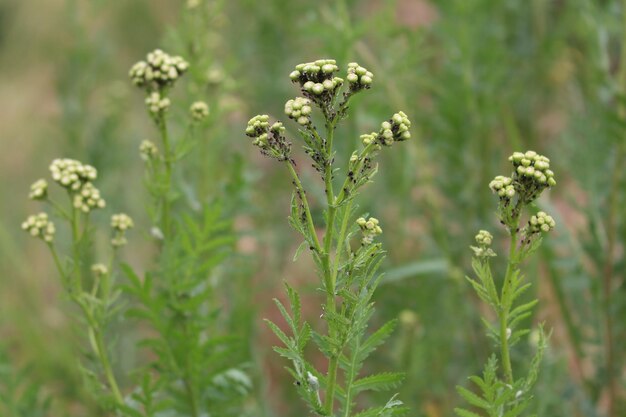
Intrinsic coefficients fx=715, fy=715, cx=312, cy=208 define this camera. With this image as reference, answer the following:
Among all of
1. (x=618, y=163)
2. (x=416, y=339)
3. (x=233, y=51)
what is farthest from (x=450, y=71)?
(x=233, y=51)

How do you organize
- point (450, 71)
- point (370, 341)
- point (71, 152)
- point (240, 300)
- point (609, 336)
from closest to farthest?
point (370, 341) < point (609, 336) < point (240, 300) < point (450, 71) < point (71, 152)

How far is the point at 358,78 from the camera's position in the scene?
53.8 inches

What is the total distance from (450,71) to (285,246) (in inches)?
58.1

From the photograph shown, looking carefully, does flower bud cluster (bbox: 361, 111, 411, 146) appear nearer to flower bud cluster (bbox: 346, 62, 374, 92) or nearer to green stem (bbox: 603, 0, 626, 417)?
flower bud cluster (bbox: 346, 62, 374, 92)

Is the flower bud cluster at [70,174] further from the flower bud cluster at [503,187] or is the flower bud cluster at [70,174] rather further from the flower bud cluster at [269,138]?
the flower bud cluster at [503,187]

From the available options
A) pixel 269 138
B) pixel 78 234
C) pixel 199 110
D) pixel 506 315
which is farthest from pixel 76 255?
pixel 506 315

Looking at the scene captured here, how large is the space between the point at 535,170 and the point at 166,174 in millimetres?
1008

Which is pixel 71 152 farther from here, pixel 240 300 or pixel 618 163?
pixel 618 163

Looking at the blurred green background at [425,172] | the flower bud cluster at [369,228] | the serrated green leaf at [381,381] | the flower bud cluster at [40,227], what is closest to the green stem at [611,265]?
the blurred green background at [425,172]

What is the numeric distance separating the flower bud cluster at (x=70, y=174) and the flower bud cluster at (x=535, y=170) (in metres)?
1.03

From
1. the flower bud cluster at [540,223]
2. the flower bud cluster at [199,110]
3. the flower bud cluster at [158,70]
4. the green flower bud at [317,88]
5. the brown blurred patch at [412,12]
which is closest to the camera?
the green flower bud at [317,88]

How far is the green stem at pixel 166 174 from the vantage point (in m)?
1.89

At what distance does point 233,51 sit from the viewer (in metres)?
4.52

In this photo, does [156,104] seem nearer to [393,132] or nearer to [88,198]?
[88,198]
